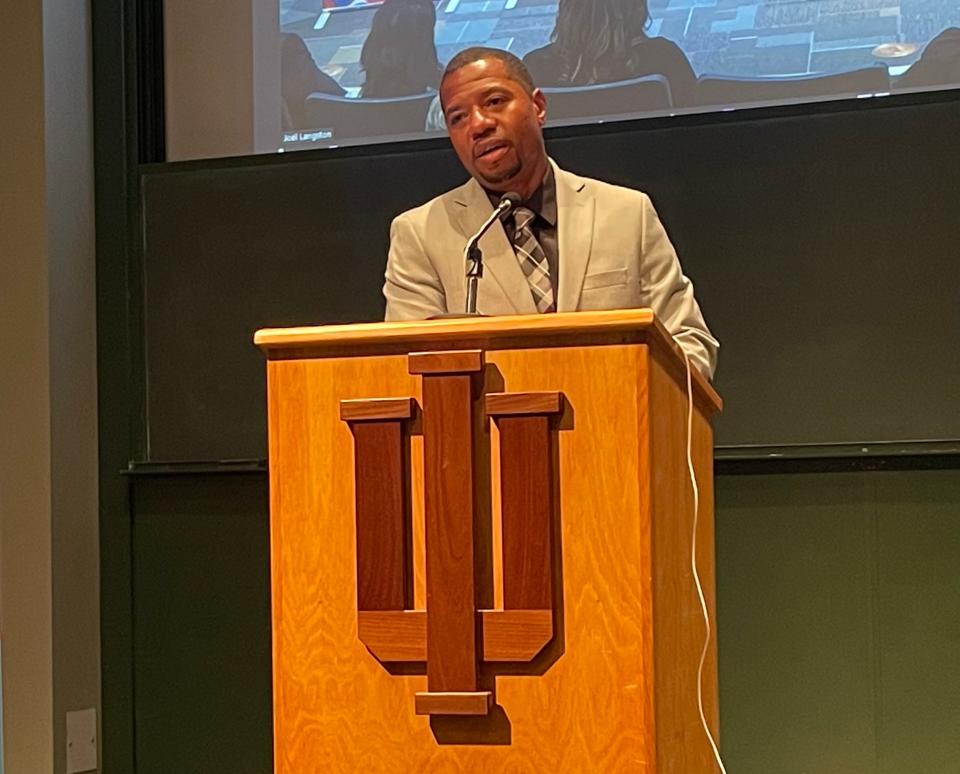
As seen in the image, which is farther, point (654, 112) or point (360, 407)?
point (654, 112)

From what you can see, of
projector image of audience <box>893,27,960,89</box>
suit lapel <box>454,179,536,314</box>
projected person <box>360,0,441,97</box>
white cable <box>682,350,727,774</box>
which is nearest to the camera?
white cable <box>682,350,727,774</box>

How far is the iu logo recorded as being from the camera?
Result: 5.59 ft

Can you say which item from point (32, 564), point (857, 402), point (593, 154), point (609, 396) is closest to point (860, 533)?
point (857, 402)

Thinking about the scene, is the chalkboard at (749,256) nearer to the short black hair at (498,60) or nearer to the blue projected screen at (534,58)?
the blue projected screen at (534,58)

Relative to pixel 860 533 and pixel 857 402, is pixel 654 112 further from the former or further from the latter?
pixel 860 533

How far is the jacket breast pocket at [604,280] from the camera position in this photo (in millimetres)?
2490

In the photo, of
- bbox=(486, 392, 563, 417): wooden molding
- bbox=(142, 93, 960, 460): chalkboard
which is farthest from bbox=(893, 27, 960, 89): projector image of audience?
bbox=(486, 392, 563, 417): wooden molding

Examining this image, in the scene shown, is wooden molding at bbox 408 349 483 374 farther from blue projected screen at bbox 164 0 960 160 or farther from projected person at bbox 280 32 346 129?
projected person at bbox 280 32 346 129

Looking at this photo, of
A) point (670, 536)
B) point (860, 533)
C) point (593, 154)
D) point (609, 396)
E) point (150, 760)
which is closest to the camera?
point (609, 396)

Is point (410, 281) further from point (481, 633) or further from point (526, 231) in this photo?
point (481, 633)

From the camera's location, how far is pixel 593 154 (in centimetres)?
359

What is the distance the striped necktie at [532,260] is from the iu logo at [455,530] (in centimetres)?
72

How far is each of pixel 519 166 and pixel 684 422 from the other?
76cm

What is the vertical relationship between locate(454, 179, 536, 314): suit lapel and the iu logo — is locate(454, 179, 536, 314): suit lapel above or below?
above
